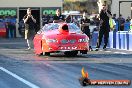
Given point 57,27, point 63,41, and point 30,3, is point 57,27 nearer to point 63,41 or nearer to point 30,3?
point 63,41

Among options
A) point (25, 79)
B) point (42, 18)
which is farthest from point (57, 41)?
point (42, 18)

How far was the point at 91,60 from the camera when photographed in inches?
699

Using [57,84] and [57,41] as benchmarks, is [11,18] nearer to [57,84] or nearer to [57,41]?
[57,41]

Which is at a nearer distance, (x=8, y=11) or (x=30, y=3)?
(x=8, y=11)

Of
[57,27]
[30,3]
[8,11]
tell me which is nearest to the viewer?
[57,27]

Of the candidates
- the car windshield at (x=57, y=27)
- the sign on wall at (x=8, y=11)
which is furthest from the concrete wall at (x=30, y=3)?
the car windshield at (x=57, y=27)

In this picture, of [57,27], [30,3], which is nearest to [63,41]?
[57,27]

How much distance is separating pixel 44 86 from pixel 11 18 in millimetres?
33221

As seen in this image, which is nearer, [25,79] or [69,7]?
[25,79]

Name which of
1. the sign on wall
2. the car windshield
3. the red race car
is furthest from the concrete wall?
the red race car

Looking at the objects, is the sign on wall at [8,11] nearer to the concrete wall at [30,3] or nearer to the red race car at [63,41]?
the concrete wall at [30,3]

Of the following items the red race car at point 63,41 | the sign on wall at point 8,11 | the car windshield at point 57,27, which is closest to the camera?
the red race car at point 63,41

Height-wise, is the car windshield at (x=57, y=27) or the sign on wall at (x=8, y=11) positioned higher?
the sign on wall at (x=8, y=11)

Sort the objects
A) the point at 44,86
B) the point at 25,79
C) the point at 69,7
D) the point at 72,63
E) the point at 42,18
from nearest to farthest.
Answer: the point at 44,86, the point at 25,79, the point at 72,63, the point at 42,18, the point at 69,7
